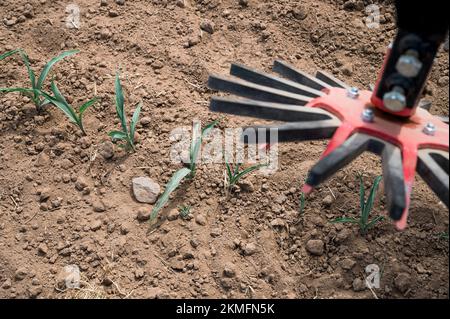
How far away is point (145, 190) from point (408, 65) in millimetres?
992

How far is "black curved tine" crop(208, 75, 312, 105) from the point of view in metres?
1.62

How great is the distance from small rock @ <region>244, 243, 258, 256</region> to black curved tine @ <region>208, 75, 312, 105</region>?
Result: 49cm

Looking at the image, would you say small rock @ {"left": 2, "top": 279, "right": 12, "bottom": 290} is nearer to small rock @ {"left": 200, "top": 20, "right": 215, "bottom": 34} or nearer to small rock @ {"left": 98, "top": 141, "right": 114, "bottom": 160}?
small rock @ {"left": 98, "top": 141, "right": 114, "bottom": 160}

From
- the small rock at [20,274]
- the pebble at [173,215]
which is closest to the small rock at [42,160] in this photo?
the small rock at [20,274]

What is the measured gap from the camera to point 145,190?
1922mm

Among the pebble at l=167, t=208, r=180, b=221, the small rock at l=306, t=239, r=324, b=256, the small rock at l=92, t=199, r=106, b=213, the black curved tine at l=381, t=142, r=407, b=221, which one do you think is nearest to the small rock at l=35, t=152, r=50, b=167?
the small rock at l=92, t=199, r=106, b=213

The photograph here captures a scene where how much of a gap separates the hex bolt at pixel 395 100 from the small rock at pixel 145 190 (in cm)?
86

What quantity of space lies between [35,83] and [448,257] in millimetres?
1686

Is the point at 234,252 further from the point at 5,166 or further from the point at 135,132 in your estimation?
the point at 5,166

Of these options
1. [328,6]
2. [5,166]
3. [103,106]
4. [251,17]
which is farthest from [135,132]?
[328,6]

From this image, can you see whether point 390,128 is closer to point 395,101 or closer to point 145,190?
point 395,101

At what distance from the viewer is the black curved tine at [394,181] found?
1234 mm

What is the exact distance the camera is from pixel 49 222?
1881 millimetres

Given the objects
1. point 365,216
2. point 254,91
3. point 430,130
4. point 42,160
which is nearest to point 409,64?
point 430,130
